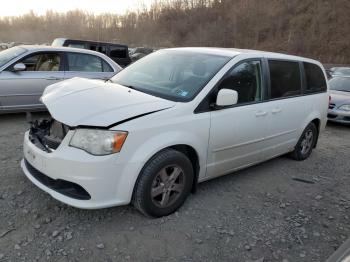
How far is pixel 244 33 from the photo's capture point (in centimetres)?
4747

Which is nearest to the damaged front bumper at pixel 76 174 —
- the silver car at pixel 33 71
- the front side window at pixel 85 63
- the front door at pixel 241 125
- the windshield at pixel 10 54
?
the front door at pixel 241 125

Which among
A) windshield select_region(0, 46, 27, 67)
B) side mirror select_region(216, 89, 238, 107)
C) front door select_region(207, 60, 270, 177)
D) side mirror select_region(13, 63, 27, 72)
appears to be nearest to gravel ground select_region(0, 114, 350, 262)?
front door select_region(207, 60, 270, 177)

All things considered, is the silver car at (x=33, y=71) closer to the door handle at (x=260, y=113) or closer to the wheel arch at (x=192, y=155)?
the door handle at (x=260, y=113)

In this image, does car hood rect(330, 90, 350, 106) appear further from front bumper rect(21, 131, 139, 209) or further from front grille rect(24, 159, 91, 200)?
front grille rect(24, 159, 91, 200)

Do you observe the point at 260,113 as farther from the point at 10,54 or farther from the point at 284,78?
the point at 10,54

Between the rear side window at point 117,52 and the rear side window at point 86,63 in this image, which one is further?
the rear side window at point 117,52

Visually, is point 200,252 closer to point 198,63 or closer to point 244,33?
point 198,63

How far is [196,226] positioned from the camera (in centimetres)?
334

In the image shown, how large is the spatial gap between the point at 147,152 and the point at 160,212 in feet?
2.23

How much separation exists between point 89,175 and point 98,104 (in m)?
0.66

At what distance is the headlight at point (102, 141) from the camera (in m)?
2.90

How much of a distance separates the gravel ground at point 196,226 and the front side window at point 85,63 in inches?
118

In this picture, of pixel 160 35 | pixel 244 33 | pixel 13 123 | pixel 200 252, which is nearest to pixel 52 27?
pixel 160 35

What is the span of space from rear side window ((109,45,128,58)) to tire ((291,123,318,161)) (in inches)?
311
